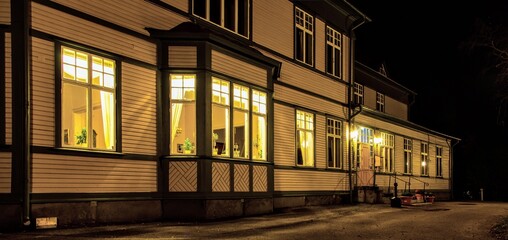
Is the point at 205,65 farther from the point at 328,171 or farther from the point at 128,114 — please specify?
the point at 328,171

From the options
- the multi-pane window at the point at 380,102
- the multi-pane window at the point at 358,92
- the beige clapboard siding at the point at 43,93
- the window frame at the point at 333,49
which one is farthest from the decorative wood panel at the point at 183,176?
the multi-pane window at the point at 380,102

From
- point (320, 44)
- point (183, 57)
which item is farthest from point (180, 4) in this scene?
point (320, 44)

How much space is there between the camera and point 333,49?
24.0 meters

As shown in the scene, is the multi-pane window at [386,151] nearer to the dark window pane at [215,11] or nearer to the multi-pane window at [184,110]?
the dark window pane at [215,11]

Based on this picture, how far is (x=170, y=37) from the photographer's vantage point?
14.4 meters

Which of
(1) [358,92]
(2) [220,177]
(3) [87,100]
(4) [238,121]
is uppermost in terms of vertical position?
(1) [358,92]

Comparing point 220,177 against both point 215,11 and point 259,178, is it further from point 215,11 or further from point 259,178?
point 215,11

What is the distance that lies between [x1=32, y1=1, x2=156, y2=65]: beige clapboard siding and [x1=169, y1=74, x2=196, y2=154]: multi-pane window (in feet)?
2.83

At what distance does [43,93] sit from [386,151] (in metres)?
21.5

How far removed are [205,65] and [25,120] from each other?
16.4 feet

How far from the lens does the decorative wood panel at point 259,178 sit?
16.6m

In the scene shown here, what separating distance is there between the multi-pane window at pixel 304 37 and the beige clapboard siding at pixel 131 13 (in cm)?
684

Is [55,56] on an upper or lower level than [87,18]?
lower

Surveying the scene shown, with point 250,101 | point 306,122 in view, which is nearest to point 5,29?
point 250,101
